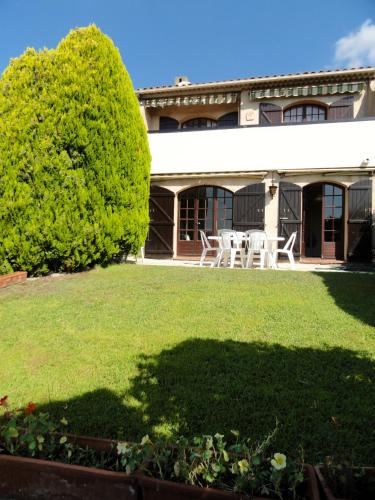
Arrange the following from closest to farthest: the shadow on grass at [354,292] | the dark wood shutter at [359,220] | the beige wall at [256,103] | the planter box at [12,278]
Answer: the shadow on grass at [354,292] < the planter box at [12,278] < the dark wood shutter at [359,220] < the beige wall at [256,103]

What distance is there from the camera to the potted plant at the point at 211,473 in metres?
1.37

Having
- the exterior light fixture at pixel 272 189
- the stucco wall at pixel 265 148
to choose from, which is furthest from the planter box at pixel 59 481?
the stucco wall at pixel 265 148

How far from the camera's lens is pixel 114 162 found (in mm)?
7883

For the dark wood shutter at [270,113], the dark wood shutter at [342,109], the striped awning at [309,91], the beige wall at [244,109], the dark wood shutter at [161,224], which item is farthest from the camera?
the dark wood shutter at [270,113]

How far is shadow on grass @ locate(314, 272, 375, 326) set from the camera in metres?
4.21

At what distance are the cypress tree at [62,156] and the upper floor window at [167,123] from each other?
7.18 m

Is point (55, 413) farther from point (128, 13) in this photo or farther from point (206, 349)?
point (128, 13)

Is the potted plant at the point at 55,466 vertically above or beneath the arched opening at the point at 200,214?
beneath

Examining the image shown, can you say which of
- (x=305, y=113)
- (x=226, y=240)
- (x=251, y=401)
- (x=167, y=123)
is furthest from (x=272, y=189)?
(x=251, y=401)

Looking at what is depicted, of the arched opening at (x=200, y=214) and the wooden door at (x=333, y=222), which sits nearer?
the wooden door at (x=333, y=222)

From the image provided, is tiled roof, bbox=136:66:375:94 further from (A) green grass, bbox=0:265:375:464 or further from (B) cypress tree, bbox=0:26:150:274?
(A) green grass, bbox=0:265:375:464

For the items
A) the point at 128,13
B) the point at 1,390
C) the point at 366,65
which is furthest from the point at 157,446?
the point at 366,65

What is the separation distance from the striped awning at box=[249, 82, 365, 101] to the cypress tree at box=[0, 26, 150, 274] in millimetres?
7121

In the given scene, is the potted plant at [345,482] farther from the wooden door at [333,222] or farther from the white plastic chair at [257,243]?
the wooden door at [333,222]
